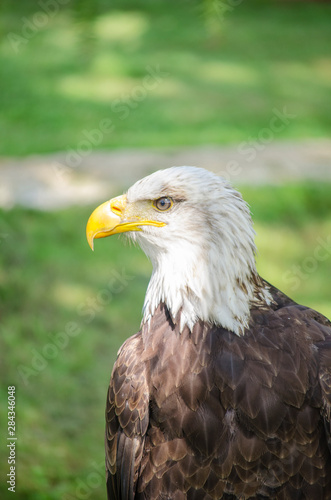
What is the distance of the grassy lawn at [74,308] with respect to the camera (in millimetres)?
3855

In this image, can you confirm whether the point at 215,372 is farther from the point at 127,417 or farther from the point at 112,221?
the point at 112,221

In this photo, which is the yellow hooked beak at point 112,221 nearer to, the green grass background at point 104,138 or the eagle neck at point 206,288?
the eagle neck at point 206,288

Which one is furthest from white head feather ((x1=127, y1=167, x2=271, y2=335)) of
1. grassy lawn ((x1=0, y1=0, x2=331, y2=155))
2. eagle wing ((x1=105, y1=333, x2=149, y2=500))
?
grassy lawn ((x1=0, y1=0, x2=331, y2=155))

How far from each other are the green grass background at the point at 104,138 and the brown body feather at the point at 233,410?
1139 millimetres

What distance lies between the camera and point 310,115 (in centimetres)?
889

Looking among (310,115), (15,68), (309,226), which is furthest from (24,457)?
(15,68)

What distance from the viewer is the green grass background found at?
12.2ft

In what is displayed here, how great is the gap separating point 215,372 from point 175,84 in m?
8.56

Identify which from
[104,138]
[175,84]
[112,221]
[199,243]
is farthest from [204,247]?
[175,84]

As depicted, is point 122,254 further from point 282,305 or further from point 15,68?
point 15,68

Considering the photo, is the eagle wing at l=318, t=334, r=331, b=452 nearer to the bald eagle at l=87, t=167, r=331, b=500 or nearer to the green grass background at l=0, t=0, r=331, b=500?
the bald eagle at l=87, t=167, r=331, b=500

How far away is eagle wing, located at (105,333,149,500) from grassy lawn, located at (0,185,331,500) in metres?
1.28

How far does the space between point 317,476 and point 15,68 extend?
9.26 meters

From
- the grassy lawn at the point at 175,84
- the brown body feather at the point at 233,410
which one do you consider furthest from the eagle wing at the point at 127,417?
the grassy lawn at the point at 175,84
